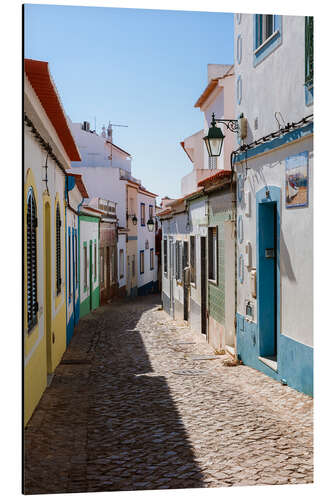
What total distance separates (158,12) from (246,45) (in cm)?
154

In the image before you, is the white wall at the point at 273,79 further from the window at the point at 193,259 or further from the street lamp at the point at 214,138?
the window at the point at 193,259

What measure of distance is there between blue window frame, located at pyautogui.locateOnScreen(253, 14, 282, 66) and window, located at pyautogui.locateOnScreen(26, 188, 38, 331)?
258cm

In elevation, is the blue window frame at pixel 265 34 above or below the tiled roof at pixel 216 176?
above

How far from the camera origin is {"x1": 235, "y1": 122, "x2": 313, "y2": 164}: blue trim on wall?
472 cm

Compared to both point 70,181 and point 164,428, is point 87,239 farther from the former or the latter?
point 164,428

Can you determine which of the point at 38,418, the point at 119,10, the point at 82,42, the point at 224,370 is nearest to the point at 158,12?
the point at 119,10

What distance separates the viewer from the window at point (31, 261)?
4.60 metres

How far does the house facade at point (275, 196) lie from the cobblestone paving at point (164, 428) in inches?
15.3

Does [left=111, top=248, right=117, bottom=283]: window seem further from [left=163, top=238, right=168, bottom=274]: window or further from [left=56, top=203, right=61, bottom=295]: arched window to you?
[left=56, top=203, right=61, bottom=295]: arched window

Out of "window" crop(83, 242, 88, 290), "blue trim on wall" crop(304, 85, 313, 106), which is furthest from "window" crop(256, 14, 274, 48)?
"window" crop(83, 242, 88, 290)

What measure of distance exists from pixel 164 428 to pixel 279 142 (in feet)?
8.96

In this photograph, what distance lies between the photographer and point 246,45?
5801 millimetres

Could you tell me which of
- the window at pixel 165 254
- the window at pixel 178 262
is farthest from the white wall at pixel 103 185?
the window at pixel 178 262
